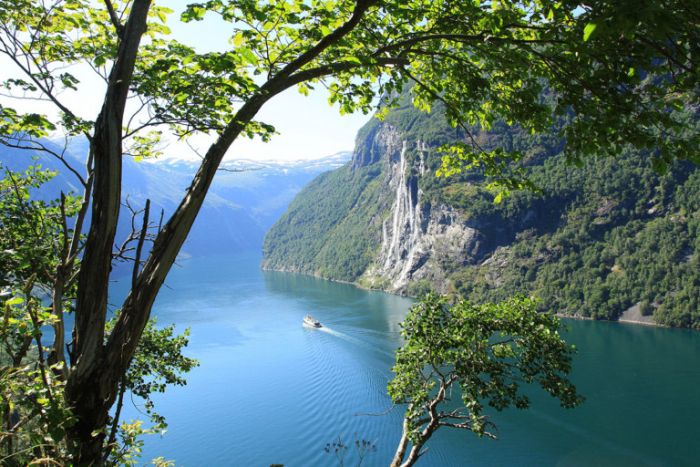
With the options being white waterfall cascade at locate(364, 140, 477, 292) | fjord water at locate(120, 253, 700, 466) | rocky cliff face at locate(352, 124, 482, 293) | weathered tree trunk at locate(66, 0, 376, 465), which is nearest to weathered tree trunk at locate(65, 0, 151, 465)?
weathered tree trunk at locate(66, 0, 376, 465)

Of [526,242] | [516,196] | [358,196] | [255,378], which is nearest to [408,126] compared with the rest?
[358,196]

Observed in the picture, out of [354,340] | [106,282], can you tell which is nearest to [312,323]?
[354,340]

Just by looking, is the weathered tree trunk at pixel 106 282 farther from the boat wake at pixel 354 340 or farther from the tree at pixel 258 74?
the boat wake at pixel 354 340

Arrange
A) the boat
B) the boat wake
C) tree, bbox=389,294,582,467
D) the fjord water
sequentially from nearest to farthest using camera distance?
tree, bbox=389,294,582,467 → the fjord water → the boat wake → the boat

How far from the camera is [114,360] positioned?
7.54 feet

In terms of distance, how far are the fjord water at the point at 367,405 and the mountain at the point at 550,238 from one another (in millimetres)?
18345

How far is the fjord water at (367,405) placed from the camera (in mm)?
28484

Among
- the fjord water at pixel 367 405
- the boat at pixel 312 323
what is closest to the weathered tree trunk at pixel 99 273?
the fjord water at pixel 367 405

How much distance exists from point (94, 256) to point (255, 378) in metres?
43.7

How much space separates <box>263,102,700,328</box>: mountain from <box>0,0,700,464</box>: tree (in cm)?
8004

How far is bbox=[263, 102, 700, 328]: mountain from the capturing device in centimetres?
8325

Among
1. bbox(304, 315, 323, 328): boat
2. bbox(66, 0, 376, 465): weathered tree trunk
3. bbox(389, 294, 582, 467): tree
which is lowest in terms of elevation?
bbox(304, 315, 323, 328): boat

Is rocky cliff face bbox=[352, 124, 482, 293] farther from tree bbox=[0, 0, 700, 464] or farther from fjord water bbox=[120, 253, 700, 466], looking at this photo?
tree bbox=[0, 0, 700, 464]

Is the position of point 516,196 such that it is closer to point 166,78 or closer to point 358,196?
point 358,196
